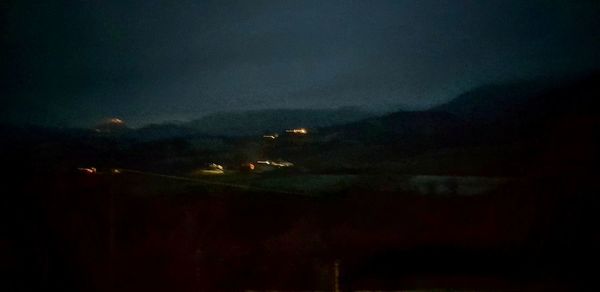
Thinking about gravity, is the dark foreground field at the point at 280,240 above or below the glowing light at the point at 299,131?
below

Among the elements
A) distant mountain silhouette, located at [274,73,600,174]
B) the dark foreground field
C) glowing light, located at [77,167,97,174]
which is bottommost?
the dark foreground field

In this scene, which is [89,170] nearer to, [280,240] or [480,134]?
[280,240]

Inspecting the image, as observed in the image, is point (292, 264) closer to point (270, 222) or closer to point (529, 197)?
point (270, 222)

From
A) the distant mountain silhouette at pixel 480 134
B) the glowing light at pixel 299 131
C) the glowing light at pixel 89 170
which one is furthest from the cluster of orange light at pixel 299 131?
the glowing light at pixel 89 170

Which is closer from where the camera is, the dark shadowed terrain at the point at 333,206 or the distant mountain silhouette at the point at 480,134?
the dark shadowed terrain at the point at 333,206

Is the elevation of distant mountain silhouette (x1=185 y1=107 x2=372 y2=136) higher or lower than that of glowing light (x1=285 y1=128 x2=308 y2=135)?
higher

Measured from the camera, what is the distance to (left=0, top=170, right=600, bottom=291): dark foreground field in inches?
179

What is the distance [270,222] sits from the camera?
4566 mm

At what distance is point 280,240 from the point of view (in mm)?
4543

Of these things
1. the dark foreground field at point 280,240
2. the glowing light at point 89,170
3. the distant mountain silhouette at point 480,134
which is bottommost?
the dark foreground field at point 280,240

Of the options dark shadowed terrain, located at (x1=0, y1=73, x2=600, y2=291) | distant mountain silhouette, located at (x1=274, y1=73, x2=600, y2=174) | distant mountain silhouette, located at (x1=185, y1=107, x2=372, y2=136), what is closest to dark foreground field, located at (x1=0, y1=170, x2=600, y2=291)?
dark shadowed terrain, located at (x1=0, y1=73, x2=600, y2=291)

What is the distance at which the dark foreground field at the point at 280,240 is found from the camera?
14.9ft

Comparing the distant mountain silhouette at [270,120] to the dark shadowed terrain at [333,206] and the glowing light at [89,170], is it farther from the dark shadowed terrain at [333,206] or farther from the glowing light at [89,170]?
the glowing light at [89,170]

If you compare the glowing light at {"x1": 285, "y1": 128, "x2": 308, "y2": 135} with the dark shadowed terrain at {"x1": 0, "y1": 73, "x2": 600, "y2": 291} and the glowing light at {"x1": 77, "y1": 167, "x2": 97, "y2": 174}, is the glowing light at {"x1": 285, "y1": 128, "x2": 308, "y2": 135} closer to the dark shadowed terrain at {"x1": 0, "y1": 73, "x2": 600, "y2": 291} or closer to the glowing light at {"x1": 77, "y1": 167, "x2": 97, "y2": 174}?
the dark shadowed terrain at {"x1": 0, "y1": 73, "x2": 600, "y2": 291}
